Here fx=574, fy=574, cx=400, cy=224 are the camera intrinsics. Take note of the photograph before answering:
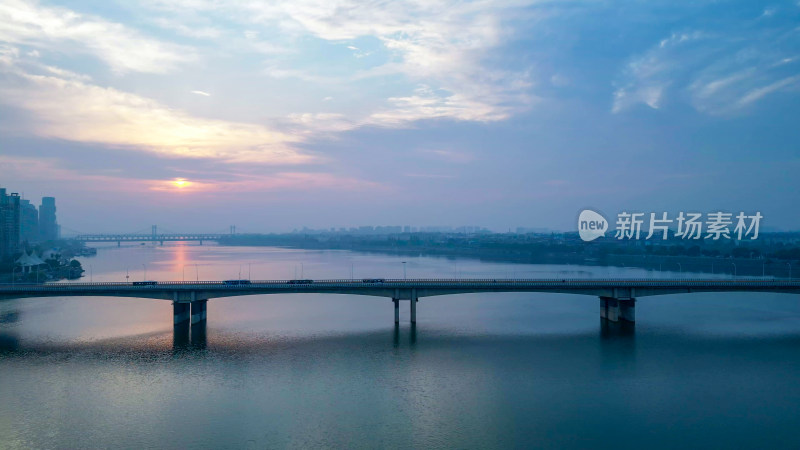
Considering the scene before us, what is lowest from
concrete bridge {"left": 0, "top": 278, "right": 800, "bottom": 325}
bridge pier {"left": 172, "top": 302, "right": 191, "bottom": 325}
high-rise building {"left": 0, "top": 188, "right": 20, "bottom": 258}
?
bridge pier {"left": 172, "top": 302, "right": 191, "bottom": 325}

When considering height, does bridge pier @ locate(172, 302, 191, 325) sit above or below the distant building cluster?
below

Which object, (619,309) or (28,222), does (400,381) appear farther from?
(28,222)

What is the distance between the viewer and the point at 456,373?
18.9 meters

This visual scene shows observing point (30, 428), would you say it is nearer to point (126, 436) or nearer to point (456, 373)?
point (126, 436)

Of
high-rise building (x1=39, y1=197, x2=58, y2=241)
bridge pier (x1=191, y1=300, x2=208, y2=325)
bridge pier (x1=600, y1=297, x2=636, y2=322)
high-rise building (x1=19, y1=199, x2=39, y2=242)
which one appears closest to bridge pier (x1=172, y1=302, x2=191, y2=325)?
bridge pier (x1=191, y1=300, x2=208, y2=325)

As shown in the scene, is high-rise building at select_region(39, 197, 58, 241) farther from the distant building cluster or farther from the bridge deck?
the bridge deck

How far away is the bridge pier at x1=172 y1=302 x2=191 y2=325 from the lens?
2736 centimetres

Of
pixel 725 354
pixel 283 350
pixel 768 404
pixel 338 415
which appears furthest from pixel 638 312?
pixel 338 415

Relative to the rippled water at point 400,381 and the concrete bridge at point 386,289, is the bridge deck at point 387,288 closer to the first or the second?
the concrete bridge at point 386,289

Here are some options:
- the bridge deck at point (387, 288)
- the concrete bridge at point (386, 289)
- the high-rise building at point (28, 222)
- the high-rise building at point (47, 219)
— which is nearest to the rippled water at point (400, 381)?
the concrete bridge at point (386, 289)

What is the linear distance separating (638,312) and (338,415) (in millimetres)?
23213

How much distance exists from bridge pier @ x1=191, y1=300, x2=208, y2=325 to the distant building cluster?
43.7 m

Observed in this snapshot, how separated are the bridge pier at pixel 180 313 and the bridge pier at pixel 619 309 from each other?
20969 mm

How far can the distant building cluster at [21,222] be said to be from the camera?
64.2 metres
